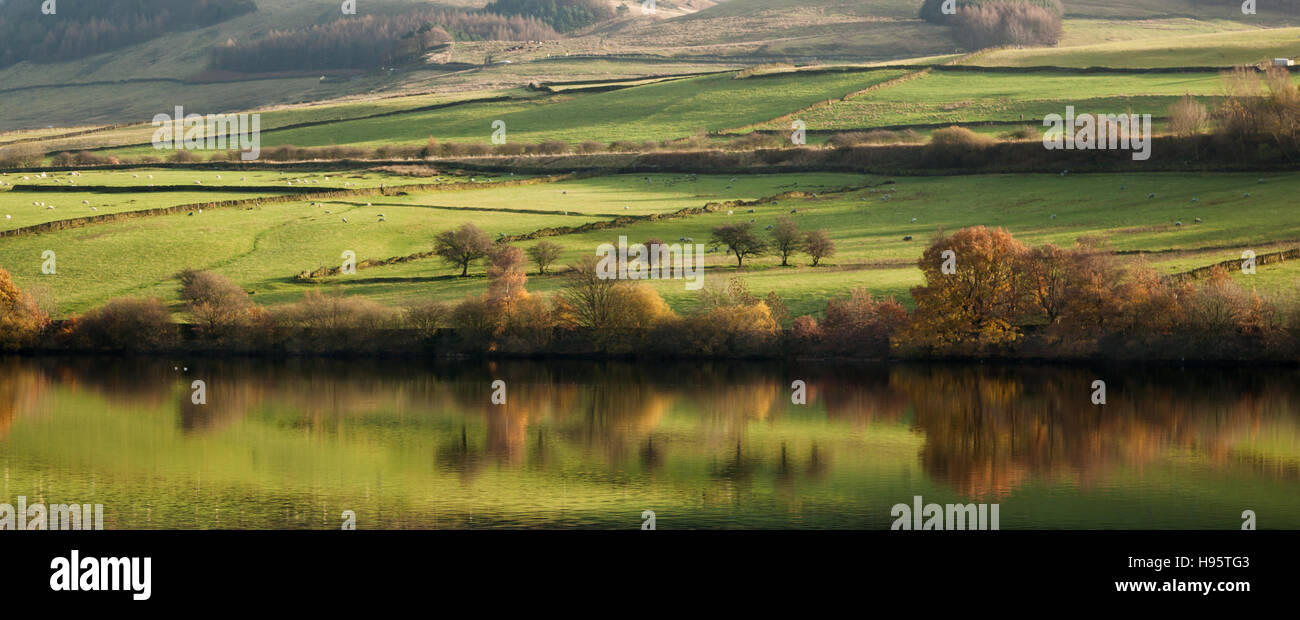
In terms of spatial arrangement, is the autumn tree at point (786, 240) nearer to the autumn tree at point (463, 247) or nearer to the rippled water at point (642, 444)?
the rippled water at point (642, 444)

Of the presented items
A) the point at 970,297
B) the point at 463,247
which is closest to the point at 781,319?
the point at 970,297

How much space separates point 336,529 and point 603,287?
97.1ft

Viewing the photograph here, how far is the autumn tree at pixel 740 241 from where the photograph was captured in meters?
68.4

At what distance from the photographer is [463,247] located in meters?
69.4

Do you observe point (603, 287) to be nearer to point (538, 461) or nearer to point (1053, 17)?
point (538, 461)

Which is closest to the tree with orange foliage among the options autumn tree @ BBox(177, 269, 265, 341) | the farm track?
autumn tree @ BBox(177, 269, 265, 341)

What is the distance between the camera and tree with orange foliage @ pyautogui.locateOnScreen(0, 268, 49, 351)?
6303cm

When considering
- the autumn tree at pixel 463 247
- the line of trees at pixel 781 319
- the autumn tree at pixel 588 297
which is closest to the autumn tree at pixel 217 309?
the line of trees at pixel 781 319

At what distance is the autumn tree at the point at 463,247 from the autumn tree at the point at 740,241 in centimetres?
1227

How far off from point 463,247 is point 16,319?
21.7m

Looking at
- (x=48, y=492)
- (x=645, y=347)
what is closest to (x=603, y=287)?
(x=645, y=347)

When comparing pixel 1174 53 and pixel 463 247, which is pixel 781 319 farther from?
pixel 1174 53

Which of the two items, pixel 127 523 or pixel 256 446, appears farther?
pixel 256 446
